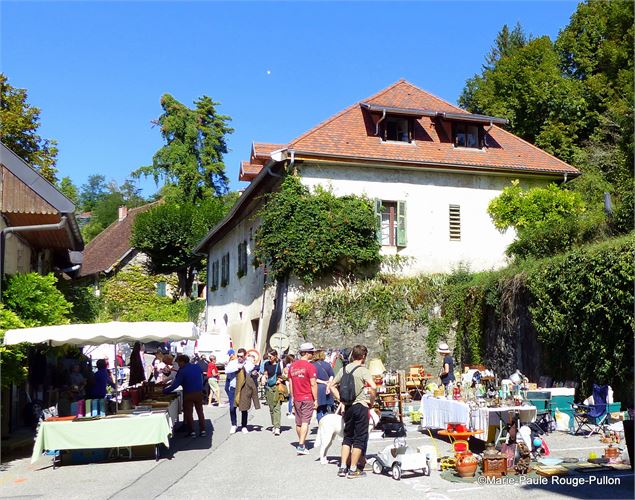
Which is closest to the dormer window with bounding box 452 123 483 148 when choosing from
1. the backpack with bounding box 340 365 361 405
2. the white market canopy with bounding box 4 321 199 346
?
the white market canopy with bounding box 4 321 199 346

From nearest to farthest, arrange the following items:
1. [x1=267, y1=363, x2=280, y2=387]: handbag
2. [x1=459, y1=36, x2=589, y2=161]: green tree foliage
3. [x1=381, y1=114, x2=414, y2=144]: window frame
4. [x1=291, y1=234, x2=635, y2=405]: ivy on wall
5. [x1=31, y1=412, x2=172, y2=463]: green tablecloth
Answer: [x1=31, y1=412, x2=172, y2=463]: green tablecloth → [x1=291, y1=234, x2=635, y2=405]: ivy on wall → [x1=267, y1=363, x2=280, y2=387]: handbag → [x1=381, y1=114, x2=414, y2=144]: window frame → [x1=459, y1=36, x2=589, y2=161]: green tree foliage

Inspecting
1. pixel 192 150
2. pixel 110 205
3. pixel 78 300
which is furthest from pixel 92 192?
pixel 78 300

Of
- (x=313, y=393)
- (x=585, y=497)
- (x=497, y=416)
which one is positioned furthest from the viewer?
(x=313, y=393)

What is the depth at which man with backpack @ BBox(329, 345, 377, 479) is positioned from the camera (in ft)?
30.9

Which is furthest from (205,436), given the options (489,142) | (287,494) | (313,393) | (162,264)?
(162,264)

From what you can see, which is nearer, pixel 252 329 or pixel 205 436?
pixel 205 436

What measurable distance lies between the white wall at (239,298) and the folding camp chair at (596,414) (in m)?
13.2

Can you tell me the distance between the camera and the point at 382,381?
54.3 ft

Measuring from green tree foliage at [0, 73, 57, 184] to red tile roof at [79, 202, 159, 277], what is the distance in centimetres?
1724

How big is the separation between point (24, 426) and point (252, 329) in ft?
41.5

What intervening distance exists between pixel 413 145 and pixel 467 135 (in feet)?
7.96

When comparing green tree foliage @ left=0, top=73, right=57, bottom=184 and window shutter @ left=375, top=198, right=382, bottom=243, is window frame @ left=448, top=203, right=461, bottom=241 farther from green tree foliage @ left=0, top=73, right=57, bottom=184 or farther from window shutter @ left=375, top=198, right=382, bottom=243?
green tree foliage @ left=0, top=73, right=57, bottom=184

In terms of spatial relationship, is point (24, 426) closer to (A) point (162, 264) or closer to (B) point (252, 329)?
(B) point (252, 329)

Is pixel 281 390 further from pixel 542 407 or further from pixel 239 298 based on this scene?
pixel 239 298
